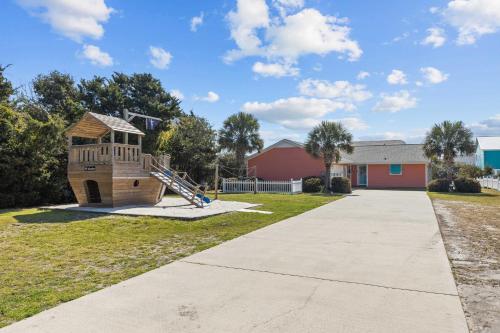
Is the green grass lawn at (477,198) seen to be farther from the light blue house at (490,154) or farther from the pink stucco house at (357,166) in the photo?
the light blue house at (490,154)

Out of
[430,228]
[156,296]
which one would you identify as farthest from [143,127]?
[156,296]

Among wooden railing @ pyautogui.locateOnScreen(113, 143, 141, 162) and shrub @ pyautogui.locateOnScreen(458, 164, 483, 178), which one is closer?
wooden railing @ pyautogui.locateOnScreen(113, 143, 141, 162)

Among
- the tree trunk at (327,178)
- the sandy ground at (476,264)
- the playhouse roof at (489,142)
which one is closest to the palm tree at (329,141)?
the tree trunk at (327,178)

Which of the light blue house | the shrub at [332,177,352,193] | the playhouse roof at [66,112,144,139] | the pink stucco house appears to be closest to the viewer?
the playhouse roof at [66,112,144,139]

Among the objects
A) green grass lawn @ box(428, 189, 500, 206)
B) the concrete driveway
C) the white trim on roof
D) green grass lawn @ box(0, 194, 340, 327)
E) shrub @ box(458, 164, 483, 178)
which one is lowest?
the concrete driveway

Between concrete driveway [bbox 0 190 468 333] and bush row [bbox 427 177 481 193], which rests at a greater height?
bush row [bbox 427 177 481 193]

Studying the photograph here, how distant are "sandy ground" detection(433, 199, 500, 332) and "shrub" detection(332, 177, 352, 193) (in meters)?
12.8

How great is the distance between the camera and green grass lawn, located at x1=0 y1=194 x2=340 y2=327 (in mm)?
4434

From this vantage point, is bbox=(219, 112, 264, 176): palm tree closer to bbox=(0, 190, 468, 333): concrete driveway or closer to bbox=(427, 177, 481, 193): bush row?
bbox=(427, 177, 481, 193): bush row

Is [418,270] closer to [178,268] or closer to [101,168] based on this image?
[178,268]

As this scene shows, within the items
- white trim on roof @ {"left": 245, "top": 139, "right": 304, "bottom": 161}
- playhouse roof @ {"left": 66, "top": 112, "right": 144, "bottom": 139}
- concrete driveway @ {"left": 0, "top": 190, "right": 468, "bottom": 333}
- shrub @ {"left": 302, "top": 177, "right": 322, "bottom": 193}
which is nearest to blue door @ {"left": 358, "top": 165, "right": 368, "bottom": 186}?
white trim on roof @ {"left": 245, "top": 139, "right": 304, "bottom": 161}

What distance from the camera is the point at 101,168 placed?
1276 centimetres

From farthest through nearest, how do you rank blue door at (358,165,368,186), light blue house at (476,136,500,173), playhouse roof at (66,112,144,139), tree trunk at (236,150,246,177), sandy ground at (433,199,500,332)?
light blue house at (476,136,500,173) < blue door at (358,165,368,186) < tree trunk at (236,150,246,177) < playhouse roof at (66,112,144,139) < sandy ground at (433,199,500,332)

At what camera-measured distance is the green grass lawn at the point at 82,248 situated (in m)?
4.43
